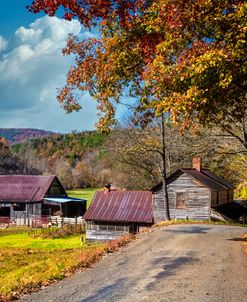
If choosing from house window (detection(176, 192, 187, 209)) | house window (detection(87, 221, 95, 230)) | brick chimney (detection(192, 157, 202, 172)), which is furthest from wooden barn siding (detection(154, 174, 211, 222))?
house window (detection(87, 221, 95, 230))

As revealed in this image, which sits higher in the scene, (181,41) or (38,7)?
(38,7)

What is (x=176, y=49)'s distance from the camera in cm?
1391

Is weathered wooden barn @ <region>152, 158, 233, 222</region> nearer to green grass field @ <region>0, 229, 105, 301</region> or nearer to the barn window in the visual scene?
green grass field @ <region>0, 229, 105, 301</region>

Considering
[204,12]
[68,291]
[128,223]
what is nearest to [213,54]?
[204,12]

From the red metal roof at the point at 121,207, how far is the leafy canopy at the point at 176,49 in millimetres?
26297

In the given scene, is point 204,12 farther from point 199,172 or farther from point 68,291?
point 199,172

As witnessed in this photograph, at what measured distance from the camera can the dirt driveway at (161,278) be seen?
1096 cm

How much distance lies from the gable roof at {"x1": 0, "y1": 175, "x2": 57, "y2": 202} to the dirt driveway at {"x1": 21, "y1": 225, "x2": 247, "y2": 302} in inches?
1736

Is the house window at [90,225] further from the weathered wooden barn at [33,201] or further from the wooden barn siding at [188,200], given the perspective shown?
the weathered wooden barn at [33,201]

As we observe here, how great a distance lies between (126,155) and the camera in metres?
56.0

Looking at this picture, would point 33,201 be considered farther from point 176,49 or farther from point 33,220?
point 176,49

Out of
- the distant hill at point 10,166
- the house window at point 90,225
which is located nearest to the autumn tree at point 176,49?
the house window at point 90,225

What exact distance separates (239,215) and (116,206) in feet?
40.6

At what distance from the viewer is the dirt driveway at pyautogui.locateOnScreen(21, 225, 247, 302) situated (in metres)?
11.0
